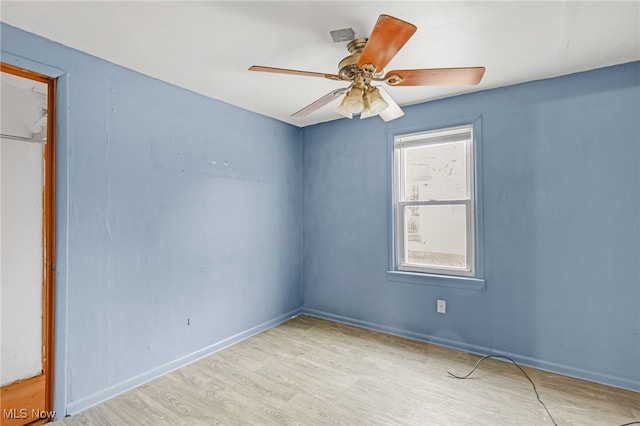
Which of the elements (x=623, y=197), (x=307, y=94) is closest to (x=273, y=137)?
(x=307, y=94)

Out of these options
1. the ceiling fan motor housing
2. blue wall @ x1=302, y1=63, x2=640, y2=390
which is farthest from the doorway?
blue wall @ x1=302, y1=63, x2=640, y2=390

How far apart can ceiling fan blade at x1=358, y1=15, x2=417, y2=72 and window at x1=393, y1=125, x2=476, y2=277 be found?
1.62m

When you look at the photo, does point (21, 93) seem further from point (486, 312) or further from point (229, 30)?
point (486, 312)

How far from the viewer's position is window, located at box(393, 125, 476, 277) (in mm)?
2998

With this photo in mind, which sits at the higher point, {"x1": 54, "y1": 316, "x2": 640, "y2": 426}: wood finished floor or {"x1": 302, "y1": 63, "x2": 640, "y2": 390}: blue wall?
{"x1": 302, "y1": 63, "x2": 640, "y2": 390}: blue wall

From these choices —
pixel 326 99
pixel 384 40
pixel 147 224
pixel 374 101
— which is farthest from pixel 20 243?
pixel 384 40

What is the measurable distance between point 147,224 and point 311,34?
6.00ft

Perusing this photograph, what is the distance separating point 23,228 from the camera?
2.35 metres

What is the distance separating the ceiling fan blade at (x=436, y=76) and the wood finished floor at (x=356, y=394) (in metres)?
2.07

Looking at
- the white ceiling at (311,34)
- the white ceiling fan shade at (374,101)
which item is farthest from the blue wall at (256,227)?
the white ceiling fan shade at (374,101)

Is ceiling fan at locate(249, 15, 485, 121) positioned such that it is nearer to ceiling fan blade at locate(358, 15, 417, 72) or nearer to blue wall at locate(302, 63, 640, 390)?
ceiling fan blade at locate(358, 15, 417, 72)

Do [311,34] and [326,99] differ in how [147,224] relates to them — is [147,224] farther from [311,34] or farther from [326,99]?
[311,34]

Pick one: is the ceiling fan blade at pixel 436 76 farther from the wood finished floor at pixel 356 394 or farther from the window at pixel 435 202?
the wood finished floor at pixel 356 394

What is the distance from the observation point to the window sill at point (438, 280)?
285 centimetres
